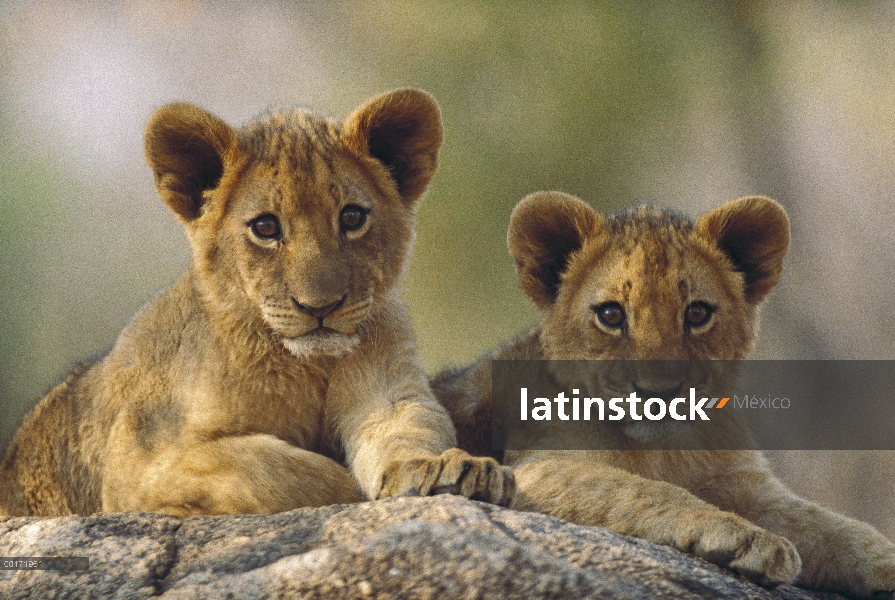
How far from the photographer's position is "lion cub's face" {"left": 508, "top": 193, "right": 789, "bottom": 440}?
3951 mm

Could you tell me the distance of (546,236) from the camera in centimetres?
441

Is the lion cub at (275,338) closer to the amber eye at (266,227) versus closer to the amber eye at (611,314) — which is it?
the amber eye at (266,227)

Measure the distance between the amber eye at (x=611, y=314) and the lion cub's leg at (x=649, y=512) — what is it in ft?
1.46

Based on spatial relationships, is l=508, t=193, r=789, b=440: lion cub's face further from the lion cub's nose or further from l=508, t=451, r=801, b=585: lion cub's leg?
the lion cub's nose

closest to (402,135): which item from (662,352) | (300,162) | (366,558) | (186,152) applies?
(300,162)

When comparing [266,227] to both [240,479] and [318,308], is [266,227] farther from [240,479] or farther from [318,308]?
[240,479]

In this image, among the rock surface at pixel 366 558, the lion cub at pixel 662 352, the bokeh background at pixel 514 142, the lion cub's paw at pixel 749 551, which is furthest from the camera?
the bokeh background at pixel 514 142

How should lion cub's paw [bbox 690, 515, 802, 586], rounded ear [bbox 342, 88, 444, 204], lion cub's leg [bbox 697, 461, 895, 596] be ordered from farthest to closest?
1. rounded ear [bbox 342, 88, 444, 204]
2. lion cub's leg [bbox 697, 461, 895, 596]
3. lion cub's paw [bbox 690, 515, 802, 586]

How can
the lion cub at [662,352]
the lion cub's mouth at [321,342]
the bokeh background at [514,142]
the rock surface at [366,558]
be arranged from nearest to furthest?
the rock surface at [366,558] < the lion cub at [662,352] < the lion cub's mouth at [321,342] < the bokeh background at [514,142]

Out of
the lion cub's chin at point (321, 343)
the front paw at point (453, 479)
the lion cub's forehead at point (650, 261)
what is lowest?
the front paw at point (453, 479)

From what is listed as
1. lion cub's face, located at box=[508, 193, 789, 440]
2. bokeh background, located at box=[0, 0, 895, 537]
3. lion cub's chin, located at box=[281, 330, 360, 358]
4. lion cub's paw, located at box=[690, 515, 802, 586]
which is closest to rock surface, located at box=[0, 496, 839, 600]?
lion cub's paw, located at box=[690, 515, 802, 586]

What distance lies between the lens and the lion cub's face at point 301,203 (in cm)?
383

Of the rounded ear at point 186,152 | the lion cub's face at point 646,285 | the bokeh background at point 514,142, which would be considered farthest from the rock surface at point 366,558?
the bokeh background at point 514,142

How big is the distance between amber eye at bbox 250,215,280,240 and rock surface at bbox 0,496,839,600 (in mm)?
930
